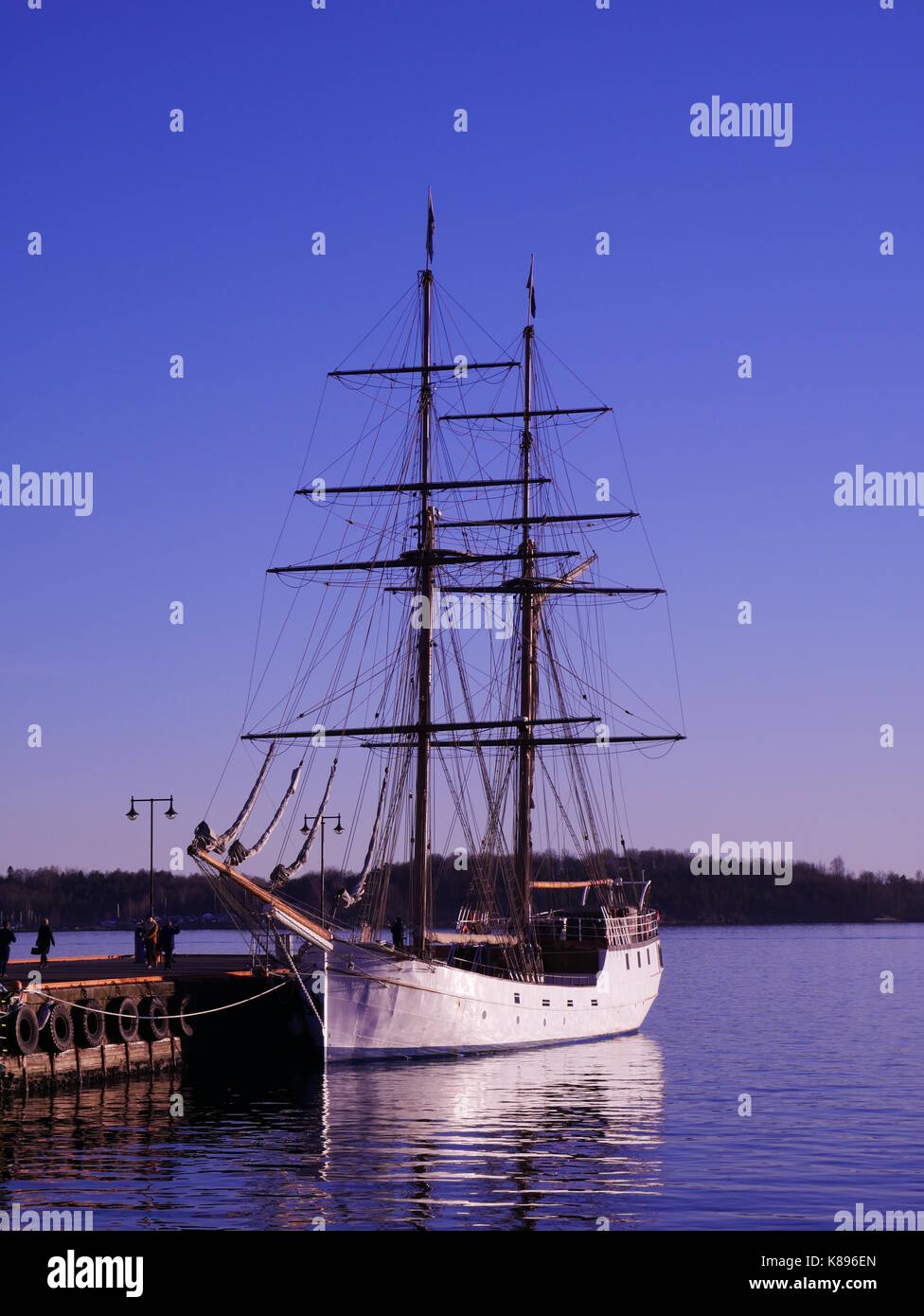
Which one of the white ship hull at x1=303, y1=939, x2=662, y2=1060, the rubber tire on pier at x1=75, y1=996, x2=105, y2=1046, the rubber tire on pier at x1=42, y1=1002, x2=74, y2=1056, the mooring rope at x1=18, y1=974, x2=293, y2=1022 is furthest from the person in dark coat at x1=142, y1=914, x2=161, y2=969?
the rubber tire on pier at x1=42, y1=1002, x2=74, y2=1056

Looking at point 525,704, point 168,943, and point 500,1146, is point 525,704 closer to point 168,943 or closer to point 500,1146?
point 168,943

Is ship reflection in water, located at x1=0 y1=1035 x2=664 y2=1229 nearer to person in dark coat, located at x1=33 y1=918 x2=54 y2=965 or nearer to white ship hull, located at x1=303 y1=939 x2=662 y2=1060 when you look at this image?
white ship hull, located at x1=303 y1=939 x2=662 y2=1060

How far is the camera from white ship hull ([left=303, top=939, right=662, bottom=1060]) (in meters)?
52.4

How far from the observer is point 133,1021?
46.6m

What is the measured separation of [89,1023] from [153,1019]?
320 centimetres

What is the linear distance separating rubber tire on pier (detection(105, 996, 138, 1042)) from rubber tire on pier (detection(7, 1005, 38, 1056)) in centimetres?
390

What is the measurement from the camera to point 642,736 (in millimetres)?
70500

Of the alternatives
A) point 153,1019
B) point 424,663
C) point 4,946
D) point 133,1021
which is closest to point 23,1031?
point 133,1021

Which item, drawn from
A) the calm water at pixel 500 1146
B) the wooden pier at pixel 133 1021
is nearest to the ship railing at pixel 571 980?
the calm water at pixel 500 1146

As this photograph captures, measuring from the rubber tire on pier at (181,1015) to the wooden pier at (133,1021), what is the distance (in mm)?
28
